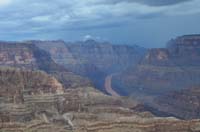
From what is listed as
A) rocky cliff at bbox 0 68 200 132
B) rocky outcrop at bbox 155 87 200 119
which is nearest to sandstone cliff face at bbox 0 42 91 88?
rocky outcrop at bbox 155 87 200 119

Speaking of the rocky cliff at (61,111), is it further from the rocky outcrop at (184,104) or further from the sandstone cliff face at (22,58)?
the sandstone cliff face at (22,58)

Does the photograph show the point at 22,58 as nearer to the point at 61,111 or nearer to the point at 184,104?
the point at 184,104

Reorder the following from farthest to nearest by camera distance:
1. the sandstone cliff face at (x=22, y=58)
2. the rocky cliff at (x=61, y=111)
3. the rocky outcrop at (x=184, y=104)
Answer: the sandstone cliff face at (x=22, y=58) < the rocky outcrop at (x=184, y=104) < the rocky cliff at (x=61, y=111)

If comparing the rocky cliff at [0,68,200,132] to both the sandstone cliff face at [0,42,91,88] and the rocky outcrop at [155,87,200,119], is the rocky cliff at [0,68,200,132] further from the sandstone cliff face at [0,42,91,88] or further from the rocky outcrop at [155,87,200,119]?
the sandstone cliff face at [0,42,91,88]

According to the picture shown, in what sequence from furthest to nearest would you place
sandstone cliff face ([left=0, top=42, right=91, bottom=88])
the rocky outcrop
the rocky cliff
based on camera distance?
sandstone cliff face ([left=0, top=42, right=91, bottom=88])
the rocky outcrop
the rocky cliff

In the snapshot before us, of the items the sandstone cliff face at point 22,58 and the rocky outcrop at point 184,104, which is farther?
the sandstone cliff face at point 22,58

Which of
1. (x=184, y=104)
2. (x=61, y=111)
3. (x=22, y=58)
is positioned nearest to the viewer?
(x=61, y=111)

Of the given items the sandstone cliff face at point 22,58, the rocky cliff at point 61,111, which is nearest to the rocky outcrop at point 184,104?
the rocky cliff at point 61,111

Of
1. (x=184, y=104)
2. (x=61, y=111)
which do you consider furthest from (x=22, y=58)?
(x=61, y=111)

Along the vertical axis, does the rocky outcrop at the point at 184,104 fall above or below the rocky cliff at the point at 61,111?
below

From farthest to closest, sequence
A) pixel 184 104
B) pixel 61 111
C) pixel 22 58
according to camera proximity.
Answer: pixel 22 58, pixel 184 104, pixel 61 111

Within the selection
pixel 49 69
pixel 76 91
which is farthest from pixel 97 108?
pixel 49 69
